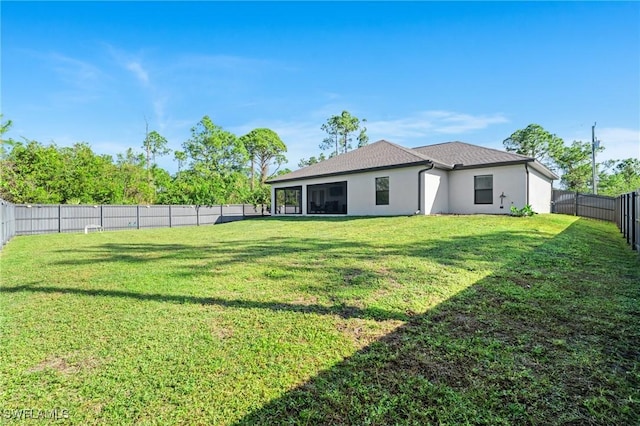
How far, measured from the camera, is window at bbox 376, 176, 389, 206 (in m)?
14.5

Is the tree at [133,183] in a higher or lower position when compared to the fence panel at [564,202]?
higher

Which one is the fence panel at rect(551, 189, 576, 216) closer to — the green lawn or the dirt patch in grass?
the green lawn

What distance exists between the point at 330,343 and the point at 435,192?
1252cm

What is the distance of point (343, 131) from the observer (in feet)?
118

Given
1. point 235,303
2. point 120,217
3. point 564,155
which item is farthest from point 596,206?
point 120,217

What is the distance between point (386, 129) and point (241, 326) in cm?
2695

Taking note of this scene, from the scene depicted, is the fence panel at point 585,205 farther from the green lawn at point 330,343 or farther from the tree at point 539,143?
the tree at point 539,143

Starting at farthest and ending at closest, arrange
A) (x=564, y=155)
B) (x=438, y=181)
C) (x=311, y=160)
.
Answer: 1. (x=311, y=160)
2. (x=564, y=155)
3. (x=438, y=181)

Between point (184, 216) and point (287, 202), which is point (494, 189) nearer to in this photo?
point (287, 202)

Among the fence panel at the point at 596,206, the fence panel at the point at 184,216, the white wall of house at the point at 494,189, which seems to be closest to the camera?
the white wall of house at the point at 494,189

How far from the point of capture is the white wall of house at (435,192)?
43.3 ft

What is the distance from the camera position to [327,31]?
38.6ft

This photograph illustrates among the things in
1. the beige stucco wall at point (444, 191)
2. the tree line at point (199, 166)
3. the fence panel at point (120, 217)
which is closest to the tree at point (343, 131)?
Answer: the tree line at point (199, 166)

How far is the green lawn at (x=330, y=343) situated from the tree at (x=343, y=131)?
32.3m
